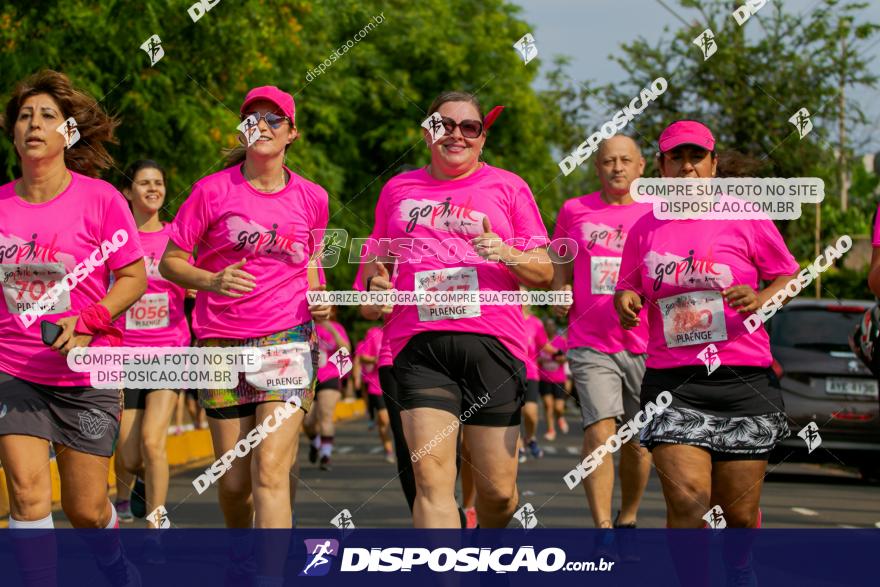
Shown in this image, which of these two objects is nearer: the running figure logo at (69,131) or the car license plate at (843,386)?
the running figure logo at (69,131)

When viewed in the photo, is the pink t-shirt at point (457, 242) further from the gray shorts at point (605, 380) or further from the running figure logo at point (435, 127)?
the gray shorts at point (605, 380)

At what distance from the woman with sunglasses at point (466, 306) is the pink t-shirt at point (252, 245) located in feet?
1.66

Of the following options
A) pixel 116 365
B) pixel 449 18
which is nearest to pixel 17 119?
pixel 116 365

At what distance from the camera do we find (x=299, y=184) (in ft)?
24.2

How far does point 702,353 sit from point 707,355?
2 centimetres

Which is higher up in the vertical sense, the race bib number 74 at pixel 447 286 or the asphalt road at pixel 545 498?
the race bib number 74 at pixel 447 286

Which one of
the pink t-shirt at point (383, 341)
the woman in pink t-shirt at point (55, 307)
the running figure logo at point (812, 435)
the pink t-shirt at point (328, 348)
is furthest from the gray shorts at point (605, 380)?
the pink t-shirt at point (328, 348)

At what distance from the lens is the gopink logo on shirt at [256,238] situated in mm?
7180

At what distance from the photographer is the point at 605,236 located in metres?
9.07

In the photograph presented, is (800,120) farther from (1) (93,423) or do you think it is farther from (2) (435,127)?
(1) (93,423)

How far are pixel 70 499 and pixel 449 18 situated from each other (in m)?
34.7

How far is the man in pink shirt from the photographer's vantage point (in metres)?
9.07

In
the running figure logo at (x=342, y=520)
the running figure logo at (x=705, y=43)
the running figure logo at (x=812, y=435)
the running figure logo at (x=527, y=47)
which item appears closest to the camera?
the running figure logo at (x=527, y=47)

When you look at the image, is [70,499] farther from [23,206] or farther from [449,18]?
[449,18]
